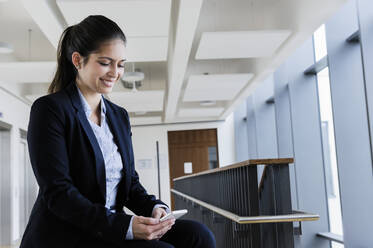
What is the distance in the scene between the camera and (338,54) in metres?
5.89

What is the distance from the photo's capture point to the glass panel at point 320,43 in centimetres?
708

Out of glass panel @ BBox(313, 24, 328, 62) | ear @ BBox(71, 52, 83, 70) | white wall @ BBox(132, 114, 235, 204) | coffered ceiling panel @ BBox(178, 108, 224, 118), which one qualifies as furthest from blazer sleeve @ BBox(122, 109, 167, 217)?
white wall @ BBox(132, 114, 235, 204)

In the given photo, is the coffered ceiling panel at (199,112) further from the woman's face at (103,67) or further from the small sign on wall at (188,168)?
the woman's face at (103,67)

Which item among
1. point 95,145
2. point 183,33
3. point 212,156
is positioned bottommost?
point 95,145

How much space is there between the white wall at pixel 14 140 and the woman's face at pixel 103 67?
782 centimetres

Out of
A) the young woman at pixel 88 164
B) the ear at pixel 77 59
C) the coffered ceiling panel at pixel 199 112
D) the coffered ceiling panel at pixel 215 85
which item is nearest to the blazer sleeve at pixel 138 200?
the young woman at pixel 88 164

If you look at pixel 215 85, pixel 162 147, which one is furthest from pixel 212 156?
pixel 215 85

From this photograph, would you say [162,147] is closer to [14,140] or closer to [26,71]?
[14,140]

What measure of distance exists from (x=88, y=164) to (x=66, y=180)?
0.08 meters

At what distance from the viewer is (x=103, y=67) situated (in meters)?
1.35

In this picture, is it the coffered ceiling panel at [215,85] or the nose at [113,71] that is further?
the coffered ceiling panel at [215,85]

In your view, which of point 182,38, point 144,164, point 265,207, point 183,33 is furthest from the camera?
point 144,164

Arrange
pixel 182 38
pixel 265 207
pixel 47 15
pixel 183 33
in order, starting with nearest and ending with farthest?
pixel 265 207 → pixel 47 15 → pixel 183 33 → pixel 182 38

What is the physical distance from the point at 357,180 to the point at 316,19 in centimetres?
222
